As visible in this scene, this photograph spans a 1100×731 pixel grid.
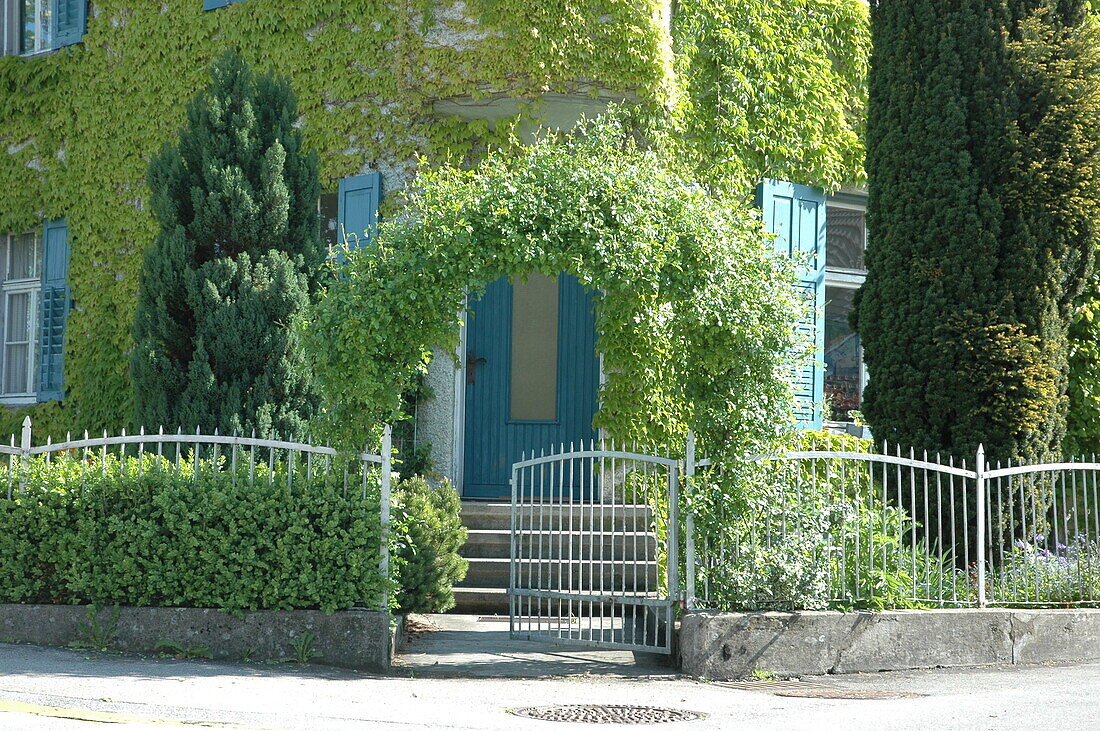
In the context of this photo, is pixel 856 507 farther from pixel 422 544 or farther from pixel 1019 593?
pixel 422 544

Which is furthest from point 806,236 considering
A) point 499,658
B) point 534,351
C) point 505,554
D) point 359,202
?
point 499,658

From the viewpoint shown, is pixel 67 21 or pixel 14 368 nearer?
pixel 67 21

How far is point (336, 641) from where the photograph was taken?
688 centimetres

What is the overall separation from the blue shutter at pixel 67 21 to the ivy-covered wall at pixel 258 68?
0.12m

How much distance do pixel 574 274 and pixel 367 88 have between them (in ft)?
14.0

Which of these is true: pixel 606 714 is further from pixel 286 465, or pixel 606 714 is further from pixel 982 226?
pixel 982 226

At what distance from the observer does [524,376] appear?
1057 cm

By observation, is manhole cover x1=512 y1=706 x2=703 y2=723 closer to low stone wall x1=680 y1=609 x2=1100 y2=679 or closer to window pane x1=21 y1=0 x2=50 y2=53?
low stone wall x1=680 y1=609 x2=1100 y2=679

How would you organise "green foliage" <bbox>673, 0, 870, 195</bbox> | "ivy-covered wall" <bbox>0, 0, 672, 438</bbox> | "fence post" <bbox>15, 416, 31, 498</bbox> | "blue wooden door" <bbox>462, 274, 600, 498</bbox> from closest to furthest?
"fence post" <bbox>15, 416, 31, 498</bbox> → "ivy-covered wall" <bbox>0, 0, 672, 438</bbox> → "blue wooden door" <bbox>462, 274, 600, 498</bbox> → "green foliage" <bbox>673, 0, 870, 195</bbox>

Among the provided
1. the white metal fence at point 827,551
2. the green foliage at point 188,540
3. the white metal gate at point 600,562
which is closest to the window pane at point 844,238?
the white metal gate at point 600,562

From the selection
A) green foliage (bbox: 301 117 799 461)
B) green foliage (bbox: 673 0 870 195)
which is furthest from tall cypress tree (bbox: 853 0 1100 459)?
green foliage (bbox: 301 117 799 461)

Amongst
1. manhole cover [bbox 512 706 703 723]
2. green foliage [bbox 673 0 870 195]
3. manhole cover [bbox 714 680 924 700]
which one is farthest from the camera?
green foliage [bbox 673 0 870 195]

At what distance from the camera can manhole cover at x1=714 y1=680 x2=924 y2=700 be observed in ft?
21.0

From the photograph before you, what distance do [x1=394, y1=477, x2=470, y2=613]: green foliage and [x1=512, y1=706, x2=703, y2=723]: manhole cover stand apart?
66.5 inches
